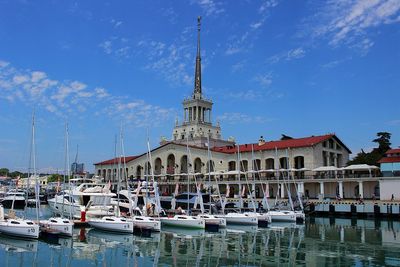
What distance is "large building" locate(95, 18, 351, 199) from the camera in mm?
75375

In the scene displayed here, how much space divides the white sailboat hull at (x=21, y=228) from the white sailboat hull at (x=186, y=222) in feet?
43.8

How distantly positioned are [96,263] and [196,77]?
90.2 metres

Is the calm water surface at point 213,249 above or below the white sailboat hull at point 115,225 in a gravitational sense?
below

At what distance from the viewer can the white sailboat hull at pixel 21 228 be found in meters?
31.7

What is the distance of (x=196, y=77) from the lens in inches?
Answer: 4414

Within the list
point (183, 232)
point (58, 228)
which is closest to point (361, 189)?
point (183, 232)

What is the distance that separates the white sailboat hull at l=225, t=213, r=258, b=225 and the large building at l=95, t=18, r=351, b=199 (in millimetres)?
14783

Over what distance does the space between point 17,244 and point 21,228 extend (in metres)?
2.01

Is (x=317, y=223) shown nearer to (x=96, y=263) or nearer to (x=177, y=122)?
(x=96, y=263)

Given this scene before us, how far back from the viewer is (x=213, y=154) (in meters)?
86.8

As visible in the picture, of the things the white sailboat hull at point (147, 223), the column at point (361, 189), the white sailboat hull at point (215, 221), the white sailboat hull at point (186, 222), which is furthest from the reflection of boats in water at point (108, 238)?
the column at point (361, 189)

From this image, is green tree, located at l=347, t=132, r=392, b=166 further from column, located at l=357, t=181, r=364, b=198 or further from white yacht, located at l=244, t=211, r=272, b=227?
white yacht, located at l=244, t=211, r=272, b=227

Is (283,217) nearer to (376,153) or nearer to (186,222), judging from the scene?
(186,222)

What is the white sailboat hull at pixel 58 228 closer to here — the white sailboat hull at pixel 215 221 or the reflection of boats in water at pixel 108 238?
the reflection of boats in water at pixel 108 238
